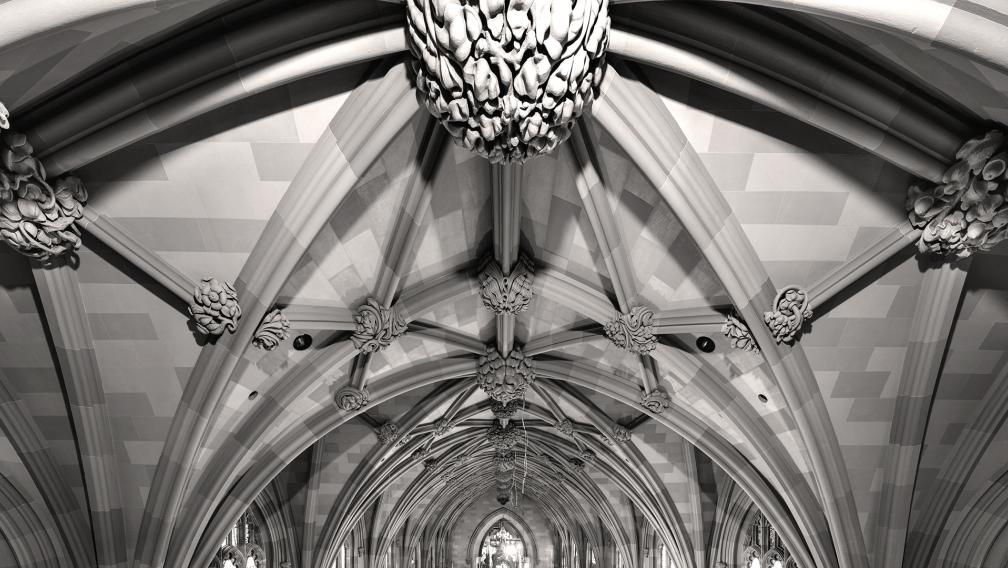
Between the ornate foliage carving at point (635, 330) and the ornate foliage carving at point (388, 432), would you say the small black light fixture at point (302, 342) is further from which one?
the ornate foliage carving at point (388, 432)

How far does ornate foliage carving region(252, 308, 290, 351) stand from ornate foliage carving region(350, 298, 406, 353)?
4.00ft

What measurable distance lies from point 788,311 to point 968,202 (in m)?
2.14

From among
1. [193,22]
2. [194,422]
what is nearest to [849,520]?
[194,422]

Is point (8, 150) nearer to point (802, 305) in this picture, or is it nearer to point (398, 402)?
point (802, 305)

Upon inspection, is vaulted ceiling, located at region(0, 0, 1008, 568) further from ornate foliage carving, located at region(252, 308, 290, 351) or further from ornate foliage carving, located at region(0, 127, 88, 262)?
A: ornate foliage carving, located at region(0, 127, 88, 262)

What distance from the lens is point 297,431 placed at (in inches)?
486

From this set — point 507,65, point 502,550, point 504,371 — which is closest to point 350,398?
point 504,371

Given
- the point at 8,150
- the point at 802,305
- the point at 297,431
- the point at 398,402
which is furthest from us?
the point at 398,402

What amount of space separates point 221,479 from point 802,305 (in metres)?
7.56

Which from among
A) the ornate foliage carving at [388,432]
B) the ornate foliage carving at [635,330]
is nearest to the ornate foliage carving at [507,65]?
the ornate foliage carving at [635,330]

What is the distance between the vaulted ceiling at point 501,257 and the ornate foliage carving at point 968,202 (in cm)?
12

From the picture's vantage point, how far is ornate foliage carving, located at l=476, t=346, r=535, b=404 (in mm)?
13047

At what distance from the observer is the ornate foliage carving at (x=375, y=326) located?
9.92 m

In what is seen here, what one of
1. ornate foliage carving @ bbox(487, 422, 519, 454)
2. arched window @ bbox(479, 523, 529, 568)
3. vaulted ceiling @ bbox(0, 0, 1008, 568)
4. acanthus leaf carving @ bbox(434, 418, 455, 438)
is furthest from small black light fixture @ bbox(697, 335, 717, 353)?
arched window @ bbox(479, 523, 529, 568)
